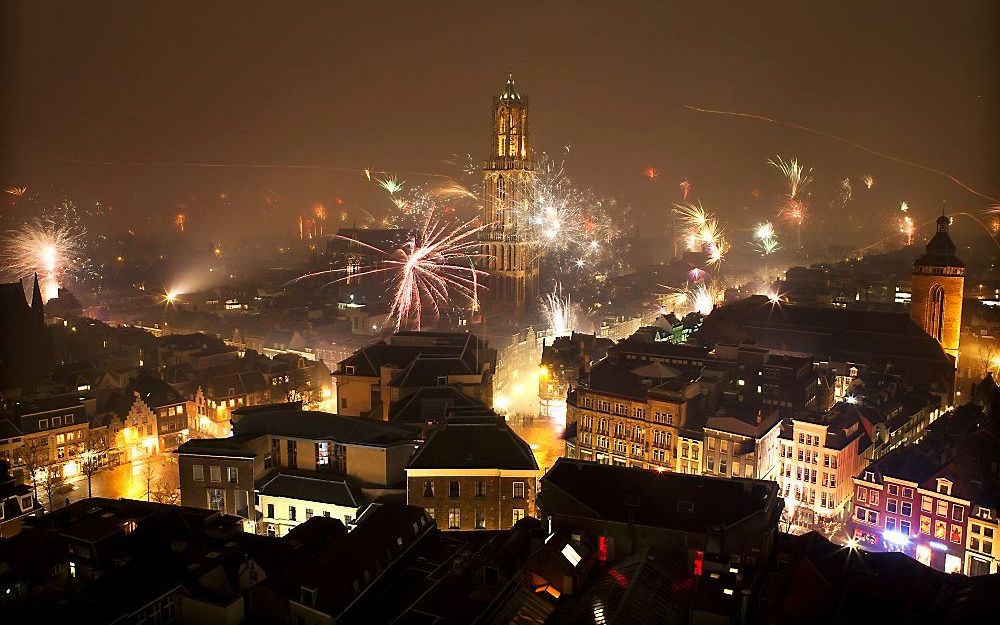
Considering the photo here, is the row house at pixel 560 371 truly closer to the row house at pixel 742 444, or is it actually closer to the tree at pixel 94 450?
the row house at pixel 742 444

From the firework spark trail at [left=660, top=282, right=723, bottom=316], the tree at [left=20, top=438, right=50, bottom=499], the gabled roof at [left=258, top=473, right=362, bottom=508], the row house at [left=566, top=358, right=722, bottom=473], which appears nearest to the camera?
the gabled roof at [left=258, top=473, right=362, bottom=508]

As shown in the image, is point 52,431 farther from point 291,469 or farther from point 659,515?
point 659,515

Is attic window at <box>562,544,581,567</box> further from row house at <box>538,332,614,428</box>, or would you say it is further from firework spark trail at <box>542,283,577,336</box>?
firework spark trail at <box>542,283,577,336</box>

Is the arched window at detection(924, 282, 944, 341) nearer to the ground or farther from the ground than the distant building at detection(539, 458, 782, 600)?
farther from the ground

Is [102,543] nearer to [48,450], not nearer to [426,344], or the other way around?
[48,450]

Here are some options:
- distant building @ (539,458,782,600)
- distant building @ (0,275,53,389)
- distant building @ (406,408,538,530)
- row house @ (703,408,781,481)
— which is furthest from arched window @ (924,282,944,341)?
distant building @ (0,275,53,389)

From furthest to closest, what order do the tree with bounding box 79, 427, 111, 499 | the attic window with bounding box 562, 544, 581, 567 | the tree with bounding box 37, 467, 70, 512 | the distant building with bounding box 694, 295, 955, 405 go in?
the distant building with bounding box 694, 295, 955, 405 < the tree with bounding box 79, 427, 111, 499 < the tree with bounding box 37, 467, 70, 512 < the attic window with bounding box 562, 544, 581, 567

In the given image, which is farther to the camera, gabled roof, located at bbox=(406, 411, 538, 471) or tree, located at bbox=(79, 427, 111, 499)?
tree, located at bbox=(79, 427, 111, 499)

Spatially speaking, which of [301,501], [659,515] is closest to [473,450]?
[301,501]
